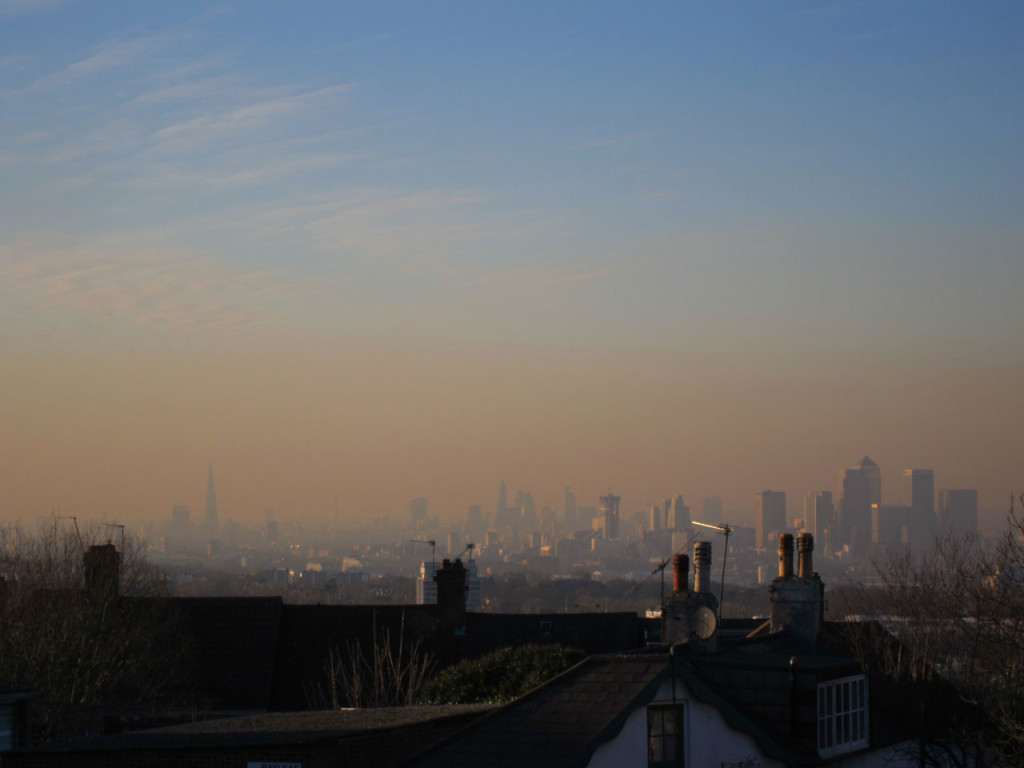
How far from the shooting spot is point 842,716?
22.3 m

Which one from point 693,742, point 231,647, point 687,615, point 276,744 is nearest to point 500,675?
point 687,615

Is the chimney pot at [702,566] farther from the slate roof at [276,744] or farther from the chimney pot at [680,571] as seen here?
the slate roof at [276,744]

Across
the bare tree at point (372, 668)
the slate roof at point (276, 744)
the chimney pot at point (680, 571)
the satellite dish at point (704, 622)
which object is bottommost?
the bare tree at point (372, 668)

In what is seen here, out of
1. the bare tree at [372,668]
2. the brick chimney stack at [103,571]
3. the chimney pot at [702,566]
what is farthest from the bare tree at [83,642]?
the chimney pot at [702,566]

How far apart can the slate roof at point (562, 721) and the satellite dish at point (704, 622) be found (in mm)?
2331

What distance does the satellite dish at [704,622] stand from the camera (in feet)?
70.2

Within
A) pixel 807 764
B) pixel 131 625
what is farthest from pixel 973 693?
pixel 131 625

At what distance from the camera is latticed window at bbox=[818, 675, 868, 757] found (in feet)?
70.3

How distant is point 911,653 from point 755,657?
1587cm

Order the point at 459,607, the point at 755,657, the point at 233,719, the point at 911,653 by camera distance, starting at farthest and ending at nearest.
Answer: the point at 459,607
the point at 911,653
the point at 233,719
the point at 755,657

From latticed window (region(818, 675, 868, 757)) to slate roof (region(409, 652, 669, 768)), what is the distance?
3788mm

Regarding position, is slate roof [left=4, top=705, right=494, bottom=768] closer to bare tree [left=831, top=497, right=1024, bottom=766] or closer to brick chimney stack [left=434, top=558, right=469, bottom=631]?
bare tree [left=831, top=497, right=1024, bottom=766]

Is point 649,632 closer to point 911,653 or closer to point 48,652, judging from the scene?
point 911,653

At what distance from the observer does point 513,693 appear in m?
26.5
